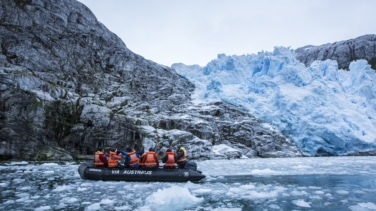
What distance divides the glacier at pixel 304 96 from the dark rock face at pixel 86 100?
3.17m

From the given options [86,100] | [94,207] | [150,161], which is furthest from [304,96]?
[94,207]

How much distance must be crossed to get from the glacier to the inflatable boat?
33.4 m

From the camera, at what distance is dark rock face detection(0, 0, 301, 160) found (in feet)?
107

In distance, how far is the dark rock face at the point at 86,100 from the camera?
107ft

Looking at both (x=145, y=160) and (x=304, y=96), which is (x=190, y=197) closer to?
(x=145, y=160)

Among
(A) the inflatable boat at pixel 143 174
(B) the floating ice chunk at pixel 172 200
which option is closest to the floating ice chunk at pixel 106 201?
(B) the floating ice chunk at pixel 172 200

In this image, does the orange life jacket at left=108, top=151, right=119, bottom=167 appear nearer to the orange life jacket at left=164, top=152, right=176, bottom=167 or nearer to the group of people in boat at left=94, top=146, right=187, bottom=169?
the group of people in boat at left=94, top=146, right=187, bottom=169

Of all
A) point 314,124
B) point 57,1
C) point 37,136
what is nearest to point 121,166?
point 37,136

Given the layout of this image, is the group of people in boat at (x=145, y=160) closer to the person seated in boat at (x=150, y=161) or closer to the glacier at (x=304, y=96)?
the person seated in boat at (x=150, y=161)

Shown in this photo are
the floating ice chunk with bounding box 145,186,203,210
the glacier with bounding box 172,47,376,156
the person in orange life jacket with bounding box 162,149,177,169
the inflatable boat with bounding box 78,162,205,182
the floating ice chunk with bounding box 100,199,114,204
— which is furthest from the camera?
the glacier with bounding box 172,47,376,156

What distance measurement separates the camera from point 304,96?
46.4 metres

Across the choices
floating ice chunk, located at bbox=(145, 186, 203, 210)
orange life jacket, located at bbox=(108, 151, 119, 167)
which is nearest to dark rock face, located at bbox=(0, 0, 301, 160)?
orange life jacket, located at bbox=(108, 151, 119, 167)

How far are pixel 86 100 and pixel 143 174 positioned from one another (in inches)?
1118

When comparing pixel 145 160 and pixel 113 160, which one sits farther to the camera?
pixel 113 160
